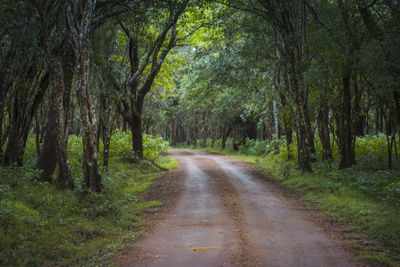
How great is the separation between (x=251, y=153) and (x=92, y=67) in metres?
20.0

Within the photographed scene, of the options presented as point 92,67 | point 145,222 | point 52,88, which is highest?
point 92,67

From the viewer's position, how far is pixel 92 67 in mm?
12875

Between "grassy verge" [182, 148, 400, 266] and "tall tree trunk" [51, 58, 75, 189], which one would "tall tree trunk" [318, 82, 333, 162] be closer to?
"grassy verge" [182, 148, 400, 266]

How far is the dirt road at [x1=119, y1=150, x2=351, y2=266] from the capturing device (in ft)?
16.5

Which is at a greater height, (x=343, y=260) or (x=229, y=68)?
(x=229, y=68)

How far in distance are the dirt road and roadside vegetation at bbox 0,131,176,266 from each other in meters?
0.76

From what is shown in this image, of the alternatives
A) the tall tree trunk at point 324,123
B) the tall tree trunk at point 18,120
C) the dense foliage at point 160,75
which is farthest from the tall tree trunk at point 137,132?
the tall tree trunk at point 324,123

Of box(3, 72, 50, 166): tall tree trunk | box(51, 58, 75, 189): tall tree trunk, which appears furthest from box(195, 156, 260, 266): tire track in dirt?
box(3, 72, 50, 166): tall tree trunk

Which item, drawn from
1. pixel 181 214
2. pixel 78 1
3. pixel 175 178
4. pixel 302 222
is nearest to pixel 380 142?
pixel 175 178

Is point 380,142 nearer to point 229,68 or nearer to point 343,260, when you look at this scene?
Result: point 229,68

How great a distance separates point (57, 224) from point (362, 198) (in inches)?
305

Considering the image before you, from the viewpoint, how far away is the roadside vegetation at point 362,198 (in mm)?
5762

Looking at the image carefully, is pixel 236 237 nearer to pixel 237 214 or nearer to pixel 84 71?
pixel 237 214

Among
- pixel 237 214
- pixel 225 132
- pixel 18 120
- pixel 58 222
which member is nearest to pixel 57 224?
pixel 58 222
